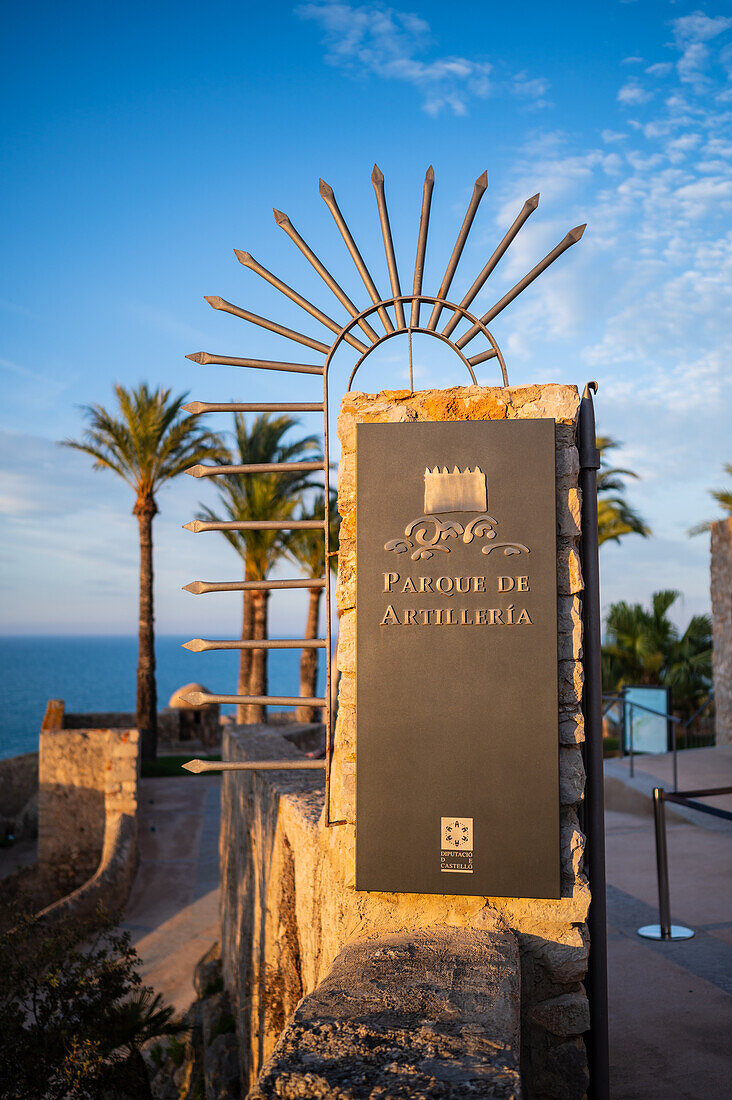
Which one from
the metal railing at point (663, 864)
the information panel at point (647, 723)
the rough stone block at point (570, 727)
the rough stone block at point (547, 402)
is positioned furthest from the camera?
the information panel at point (647, 723)

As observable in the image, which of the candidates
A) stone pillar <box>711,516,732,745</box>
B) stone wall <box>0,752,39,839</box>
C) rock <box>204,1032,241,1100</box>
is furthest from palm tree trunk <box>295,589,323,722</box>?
rock <box>204,1032,241,1100</box>

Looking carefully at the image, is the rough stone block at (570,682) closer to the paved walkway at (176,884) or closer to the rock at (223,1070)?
the rock at (223,1070)

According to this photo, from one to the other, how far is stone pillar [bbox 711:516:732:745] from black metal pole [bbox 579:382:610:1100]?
1017cm

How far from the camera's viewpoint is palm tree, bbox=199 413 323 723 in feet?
61.8

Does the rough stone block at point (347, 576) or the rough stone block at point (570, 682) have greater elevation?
the rough stone block at point (347, 576)

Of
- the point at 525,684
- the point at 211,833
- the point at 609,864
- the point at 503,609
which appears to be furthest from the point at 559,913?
the point at 211,833

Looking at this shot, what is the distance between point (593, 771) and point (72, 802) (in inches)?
489

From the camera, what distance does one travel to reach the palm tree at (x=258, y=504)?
61.8 feet

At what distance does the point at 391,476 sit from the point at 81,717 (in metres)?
18.1

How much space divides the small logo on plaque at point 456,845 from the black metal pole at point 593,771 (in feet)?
1.63

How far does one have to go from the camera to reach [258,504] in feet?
61.7

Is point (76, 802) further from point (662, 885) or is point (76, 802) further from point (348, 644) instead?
point (348, 644)

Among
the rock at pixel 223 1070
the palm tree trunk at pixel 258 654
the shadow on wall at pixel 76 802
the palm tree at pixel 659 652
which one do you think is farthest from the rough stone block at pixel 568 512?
the palm tree trunk at pixel 258 654

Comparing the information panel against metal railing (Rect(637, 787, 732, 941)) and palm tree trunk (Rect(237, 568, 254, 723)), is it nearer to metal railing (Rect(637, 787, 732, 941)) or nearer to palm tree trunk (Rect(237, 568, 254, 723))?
metal railing (Rect(637, 787, 732, 941))
